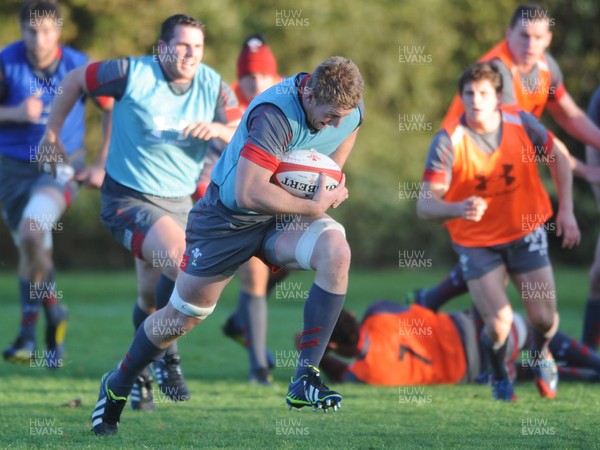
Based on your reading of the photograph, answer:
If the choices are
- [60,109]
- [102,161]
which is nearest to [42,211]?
[102,161]

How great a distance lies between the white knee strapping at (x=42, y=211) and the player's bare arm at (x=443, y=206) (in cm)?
305

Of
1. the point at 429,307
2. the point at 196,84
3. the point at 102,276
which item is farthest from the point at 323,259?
the point at 102,276

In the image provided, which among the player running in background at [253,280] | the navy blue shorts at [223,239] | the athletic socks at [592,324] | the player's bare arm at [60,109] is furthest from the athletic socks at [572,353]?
the player's bare arm at [60,109]

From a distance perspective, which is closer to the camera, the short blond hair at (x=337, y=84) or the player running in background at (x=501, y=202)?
the short blond hair at (x=337, y=84)

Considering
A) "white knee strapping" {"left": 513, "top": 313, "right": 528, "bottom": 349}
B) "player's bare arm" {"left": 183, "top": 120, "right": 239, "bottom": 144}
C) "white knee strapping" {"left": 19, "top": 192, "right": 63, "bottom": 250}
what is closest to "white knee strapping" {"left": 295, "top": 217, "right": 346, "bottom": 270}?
"player's bare arm" {"left": 183, "top": 120, "right": 239, "bottom": 144}

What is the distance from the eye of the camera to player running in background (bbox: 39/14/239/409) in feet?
20.5

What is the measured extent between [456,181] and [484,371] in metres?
1.61

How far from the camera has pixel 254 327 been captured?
7.67 m

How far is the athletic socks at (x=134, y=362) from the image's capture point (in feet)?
17.5

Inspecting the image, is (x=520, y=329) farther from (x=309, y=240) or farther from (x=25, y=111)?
(x=25, y=111)

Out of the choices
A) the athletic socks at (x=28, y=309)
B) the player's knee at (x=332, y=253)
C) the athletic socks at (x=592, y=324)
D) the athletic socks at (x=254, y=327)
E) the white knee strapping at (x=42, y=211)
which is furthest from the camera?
the athletic socks at (x=28, y=309)

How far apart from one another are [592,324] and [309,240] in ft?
12.9

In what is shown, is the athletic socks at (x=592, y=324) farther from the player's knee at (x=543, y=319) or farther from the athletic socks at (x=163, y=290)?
the athletic socks at (x=163, y=290)

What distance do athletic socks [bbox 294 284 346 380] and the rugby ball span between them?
48 cm
